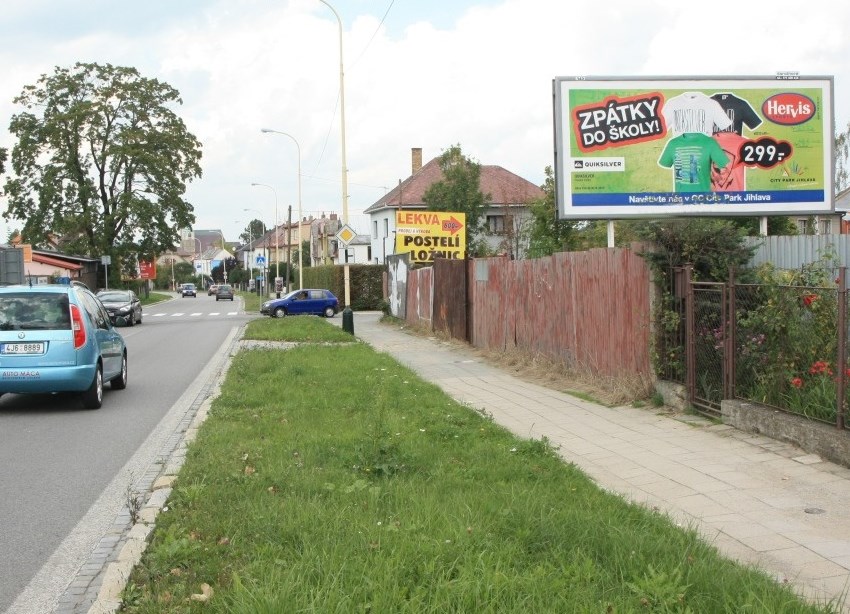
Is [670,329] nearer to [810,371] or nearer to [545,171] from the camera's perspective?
[810,371]

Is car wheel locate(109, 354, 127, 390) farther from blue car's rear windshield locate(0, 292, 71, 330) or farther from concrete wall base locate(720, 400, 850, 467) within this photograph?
concrete wall base locate(720, 400, 850, 467)

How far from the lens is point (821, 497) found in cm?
608

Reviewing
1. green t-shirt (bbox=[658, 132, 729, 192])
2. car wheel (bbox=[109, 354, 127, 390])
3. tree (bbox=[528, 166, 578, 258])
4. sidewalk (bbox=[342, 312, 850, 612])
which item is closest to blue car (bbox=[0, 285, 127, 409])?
car wheel (bbox=[109, 354, 127, 390])

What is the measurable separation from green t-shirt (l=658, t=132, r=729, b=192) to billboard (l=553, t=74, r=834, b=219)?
0.05 feet

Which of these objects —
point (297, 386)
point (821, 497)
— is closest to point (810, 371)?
point (821, 497)

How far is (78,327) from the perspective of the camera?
36.9ft

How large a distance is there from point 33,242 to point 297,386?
165ft

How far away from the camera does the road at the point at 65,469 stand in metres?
5.00

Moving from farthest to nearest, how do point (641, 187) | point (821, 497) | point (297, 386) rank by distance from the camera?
point (641, 187), point (297, 386), point (821, 497)

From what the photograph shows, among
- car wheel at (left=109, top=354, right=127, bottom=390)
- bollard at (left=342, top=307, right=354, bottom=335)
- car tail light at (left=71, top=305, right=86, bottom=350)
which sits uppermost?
car tail light at (left=71, top=305, right=86, bottom=350)

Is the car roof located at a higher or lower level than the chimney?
lower

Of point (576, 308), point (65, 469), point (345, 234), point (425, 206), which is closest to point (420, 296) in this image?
point (345, 234)

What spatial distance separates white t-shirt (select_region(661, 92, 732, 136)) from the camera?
46.5 ft

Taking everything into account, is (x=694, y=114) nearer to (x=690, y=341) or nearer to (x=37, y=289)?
(x=690, y=341)
